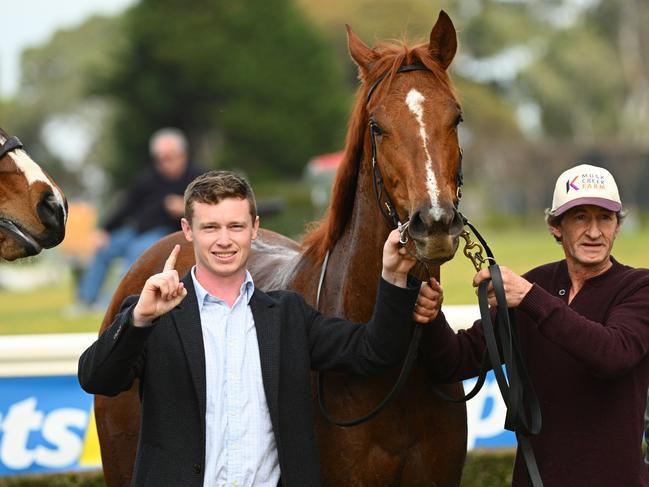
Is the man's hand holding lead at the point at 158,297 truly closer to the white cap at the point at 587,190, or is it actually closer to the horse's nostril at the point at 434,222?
the horse's nostril at the point at 434,222

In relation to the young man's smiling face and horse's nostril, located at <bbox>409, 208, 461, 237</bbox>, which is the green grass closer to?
the young man's smiling face

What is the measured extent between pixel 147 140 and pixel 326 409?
1423 inches

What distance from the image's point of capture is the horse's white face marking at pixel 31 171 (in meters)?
3.54

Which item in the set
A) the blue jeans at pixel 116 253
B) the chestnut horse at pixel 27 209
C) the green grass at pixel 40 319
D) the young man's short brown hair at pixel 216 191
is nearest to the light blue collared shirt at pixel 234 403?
the young man's short brown hair at pixel 216 191

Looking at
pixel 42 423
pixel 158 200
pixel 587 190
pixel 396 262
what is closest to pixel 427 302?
pixel 396 262

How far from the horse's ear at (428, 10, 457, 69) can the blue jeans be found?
Result: 5.29 metres

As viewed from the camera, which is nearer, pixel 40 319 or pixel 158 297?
pixel 158 297

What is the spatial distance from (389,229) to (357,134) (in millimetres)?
343

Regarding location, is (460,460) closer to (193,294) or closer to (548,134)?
(193,294)

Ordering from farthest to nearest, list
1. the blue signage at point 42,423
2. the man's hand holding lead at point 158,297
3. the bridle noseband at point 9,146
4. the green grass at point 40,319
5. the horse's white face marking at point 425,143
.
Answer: the green grass at point 40,319 → the blue signage at point 42,423 → the bridle noseband at point 9,146 → the horse's white face marking at point 425,143 → the man's hand holding lead at point 158,297

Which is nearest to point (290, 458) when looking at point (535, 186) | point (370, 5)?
point (535, 186)

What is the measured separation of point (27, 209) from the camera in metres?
3.59

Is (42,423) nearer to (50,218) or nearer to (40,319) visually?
(50,218)

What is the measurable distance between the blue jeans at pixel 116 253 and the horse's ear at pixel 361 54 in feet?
16.7
